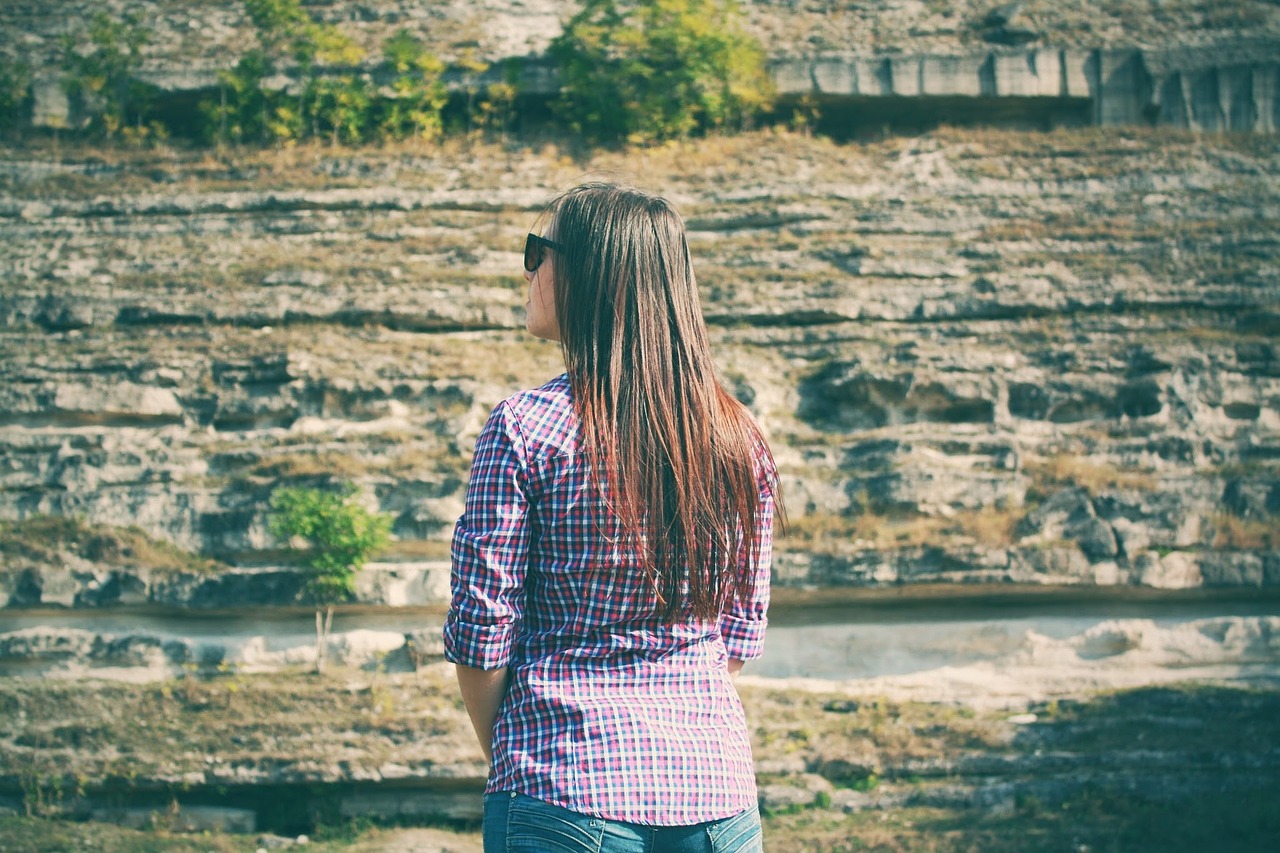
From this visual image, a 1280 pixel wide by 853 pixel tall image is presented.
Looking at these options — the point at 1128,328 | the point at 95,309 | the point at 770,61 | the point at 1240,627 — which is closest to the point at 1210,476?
the point at 1240,627

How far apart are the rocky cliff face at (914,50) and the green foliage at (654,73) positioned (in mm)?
618

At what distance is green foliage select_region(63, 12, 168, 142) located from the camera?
17.2m

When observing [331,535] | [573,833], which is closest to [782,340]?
[331,535]

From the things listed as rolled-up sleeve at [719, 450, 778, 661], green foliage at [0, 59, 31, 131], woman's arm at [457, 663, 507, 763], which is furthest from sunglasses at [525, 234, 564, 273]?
green foliage at [0, 59, 31, 131]

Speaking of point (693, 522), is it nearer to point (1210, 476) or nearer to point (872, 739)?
point (872, 739)

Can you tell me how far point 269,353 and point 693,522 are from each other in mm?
11429

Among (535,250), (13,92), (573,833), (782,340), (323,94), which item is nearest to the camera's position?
(573,833)

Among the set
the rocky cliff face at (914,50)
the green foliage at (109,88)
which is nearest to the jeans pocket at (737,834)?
the rocky cliff face at (914,50)

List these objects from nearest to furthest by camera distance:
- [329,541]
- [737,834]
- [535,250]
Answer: [737,834], [535,250], [329,541]

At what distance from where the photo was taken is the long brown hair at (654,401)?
5.90 ft

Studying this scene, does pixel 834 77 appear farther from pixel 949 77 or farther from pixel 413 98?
pixel 413 98

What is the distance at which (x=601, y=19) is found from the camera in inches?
683

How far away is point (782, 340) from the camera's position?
42.4 feet

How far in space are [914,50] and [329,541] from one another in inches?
501
